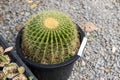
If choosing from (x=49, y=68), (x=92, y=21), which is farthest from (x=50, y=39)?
(x=92, y=21)

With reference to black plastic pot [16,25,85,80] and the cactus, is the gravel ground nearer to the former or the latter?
black plastic pot [16,25,85,80]

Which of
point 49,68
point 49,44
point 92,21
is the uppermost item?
point 49,44

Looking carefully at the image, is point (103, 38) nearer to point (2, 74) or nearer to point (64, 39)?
point (64, 39)

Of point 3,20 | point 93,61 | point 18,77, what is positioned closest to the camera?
point 18,77

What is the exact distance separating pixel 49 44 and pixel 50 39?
36mm

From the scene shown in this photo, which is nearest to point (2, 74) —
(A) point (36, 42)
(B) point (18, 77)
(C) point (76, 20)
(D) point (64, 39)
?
(B) point (18, 77)

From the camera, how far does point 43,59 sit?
2.13 metres

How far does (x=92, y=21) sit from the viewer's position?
9.98ft

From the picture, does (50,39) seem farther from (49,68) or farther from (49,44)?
(49,68)

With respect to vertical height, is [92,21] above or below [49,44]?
below

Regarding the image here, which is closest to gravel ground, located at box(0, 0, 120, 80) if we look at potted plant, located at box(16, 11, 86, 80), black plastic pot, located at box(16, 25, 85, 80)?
black plastic pot, located at box(16, 25, 85, 80)

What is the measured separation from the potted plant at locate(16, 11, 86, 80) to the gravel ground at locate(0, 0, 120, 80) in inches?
21.2

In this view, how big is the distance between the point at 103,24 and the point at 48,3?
0.61 m

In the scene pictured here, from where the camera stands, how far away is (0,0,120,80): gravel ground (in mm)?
2723
